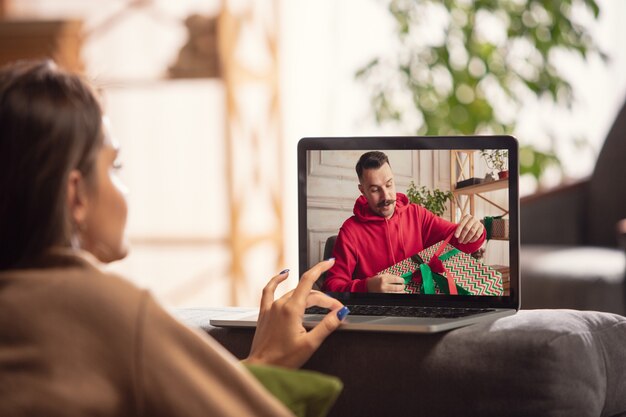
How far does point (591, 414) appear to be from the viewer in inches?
41.1

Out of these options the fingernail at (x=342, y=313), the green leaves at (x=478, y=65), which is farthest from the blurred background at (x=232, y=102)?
the fingernail at (x=342, y=313)

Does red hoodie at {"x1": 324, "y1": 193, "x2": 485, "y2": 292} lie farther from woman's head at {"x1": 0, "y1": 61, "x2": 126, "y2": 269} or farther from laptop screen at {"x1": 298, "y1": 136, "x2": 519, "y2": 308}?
woman's head at {"x1": 0, "y1": 61, "x2": 126, "y2": 269}

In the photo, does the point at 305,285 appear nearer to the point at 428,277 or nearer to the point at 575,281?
the point at 428,277

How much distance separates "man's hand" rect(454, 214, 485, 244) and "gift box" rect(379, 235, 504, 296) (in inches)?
0.6

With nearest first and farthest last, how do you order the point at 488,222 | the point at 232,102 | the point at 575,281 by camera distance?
the point at 488,222 → the point at 575,281 → the point at 232,102

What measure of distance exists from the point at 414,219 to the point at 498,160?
5.1 inches

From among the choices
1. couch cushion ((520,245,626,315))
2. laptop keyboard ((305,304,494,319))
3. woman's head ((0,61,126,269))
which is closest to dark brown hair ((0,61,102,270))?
woman's head ((0,61,126,269))

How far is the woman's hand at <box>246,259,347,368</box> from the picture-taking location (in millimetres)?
1105

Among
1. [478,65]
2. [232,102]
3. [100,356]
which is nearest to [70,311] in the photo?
[100,356]

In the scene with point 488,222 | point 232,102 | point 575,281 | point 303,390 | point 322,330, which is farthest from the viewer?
point 232,102

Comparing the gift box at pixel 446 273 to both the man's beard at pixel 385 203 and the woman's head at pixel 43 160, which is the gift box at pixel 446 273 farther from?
the woman's head at pixel 43 160

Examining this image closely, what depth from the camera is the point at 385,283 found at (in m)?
1.31

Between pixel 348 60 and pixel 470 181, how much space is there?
8.41ft

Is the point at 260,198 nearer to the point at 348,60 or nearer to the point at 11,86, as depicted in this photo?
the point at 348,60
